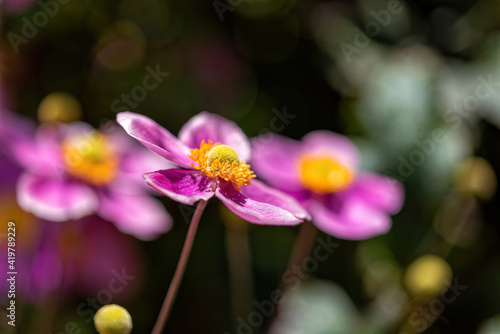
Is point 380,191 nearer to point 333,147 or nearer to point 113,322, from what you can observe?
point 333,147

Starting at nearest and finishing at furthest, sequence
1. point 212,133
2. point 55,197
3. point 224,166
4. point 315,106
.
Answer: point 224,166
point 212,133
point 55,197
point 315,106

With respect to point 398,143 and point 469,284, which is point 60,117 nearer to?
point 398,143

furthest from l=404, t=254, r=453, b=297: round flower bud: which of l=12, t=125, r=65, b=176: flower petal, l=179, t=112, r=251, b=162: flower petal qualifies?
l=12, t=125, r=65, b=176: flower petal

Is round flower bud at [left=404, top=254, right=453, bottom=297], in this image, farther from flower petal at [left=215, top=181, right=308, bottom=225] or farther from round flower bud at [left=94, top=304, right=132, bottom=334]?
round flower bud at [left=94, top=304, right=132, bottom=334]

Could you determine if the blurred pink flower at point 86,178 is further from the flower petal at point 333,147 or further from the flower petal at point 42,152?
the flower petal at point 333,147

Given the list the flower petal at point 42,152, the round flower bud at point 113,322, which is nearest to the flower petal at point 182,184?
the round flower bud at point 113,322

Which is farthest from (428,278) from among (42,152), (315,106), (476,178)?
(42,152)
